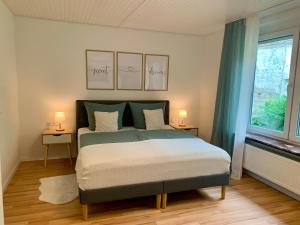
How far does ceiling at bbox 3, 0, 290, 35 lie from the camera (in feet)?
8.94

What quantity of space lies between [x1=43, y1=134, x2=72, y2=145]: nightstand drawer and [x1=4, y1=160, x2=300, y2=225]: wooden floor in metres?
0.68

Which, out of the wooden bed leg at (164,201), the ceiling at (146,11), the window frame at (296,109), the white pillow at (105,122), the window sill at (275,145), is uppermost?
the ceiling at (146,11)

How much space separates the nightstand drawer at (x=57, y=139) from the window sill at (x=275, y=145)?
2796mm

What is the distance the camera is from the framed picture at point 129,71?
13.2 feet

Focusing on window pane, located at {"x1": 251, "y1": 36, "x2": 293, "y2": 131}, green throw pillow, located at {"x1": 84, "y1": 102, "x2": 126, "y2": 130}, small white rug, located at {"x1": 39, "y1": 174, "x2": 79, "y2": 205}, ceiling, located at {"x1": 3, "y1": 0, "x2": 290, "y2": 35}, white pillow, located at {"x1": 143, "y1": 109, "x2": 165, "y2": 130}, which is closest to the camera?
small white rug, located at {"x1": 39, "y1": 174, "x2": 79, "y2": 205}

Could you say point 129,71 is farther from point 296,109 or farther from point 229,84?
point 296,109

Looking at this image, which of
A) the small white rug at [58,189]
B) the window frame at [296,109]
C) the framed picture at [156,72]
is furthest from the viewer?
the framed picture at [156,72]

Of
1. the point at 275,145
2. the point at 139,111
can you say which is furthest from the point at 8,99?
the point at 275,145

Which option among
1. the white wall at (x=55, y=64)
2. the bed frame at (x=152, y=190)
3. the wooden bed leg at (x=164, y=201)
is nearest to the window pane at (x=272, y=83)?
the bed frame at (x=152, y=190)

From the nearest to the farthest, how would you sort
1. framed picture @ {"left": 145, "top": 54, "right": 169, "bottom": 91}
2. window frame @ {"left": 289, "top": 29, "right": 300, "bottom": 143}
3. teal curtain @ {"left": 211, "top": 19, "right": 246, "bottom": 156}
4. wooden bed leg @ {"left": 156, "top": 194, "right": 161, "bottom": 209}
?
wooden bed leg @ {"left": 156, "top": 194, "right": 161, "bottom": 209}
window frame @ {"left": 289, "top": 29, "right": 300, "bottom": 143}
teal curtain @ {"left": 211, "top": 19, "right": 246, "bottom": 156}
framed picture @ {"left": 145, "top": 54, "right": 169, "bottom": 91}

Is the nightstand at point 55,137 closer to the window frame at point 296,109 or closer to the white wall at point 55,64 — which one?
the white wall at point 55,64

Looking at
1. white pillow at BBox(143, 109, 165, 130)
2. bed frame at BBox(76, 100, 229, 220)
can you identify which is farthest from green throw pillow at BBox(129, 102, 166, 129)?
bed frame at BBox(76, 100, 229, 220)

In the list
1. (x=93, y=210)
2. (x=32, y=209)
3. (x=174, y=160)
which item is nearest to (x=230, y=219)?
(x=174, y=160)

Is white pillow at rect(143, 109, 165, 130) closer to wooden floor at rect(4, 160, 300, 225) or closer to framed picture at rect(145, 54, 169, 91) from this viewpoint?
framed picture at rect(145, 54, 169, 91)
